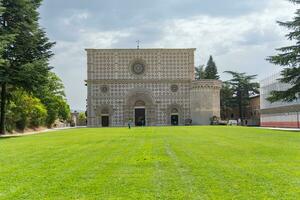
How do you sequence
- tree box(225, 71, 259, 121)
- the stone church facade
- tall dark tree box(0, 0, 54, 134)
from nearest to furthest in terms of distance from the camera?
tall dark tree box(0, 0, 54, 134) → the stone church facade → tree box(225, 71, 259, 121)

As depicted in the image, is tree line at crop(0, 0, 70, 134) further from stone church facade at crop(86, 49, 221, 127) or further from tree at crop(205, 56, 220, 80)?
tree at crop(205, 56, 220, 80)

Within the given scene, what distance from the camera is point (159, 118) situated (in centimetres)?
6731

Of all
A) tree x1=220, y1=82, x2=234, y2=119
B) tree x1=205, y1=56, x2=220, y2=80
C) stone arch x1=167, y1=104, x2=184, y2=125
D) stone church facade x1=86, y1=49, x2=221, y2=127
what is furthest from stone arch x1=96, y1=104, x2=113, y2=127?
tree x1=205, y1=56, x2=220, y2=80

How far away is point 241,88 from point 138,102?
2122 cm

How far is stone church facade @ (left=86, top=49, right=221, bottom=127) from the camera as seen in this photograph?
6706cm

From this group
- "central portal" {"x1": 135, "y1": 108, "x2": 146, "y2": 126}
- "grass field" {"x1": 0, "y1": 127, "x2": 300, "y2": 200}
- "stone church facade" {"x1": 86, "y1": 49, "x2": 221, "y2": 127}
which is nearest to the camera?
"grass field" {"x1": 0, "y1": 127, "x2": 300, "y2": 200}

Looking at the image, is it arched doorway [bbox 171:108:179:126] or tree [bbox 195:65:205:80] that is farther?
tree [bbox 195:65:205:80]

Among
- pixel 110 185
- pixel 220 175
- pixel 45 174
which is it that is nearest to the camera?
pixel 110 185

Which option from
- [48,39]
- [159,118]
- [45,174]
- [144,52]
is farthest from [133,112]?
[45,174]

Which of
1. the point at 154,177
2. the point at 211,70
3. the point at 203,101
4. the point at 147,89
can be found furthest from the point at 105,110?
the point at 154,177

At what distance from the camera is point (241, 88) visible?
3091 inches

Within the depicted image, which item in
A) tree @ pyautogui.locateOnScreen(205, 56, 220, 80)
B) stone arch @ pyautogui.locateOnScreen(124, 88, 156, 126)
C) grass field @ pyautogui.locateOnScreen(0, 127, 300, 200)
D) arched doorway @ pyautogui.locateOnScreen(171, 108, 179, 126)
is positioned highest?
tree @ pyautogui.locateOnScreen(205, 56, 220, 80)

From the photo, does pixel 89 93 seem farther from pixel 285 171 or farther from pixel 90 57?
pixel 285 171

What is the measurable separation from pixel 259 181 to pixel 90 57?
203 ft
